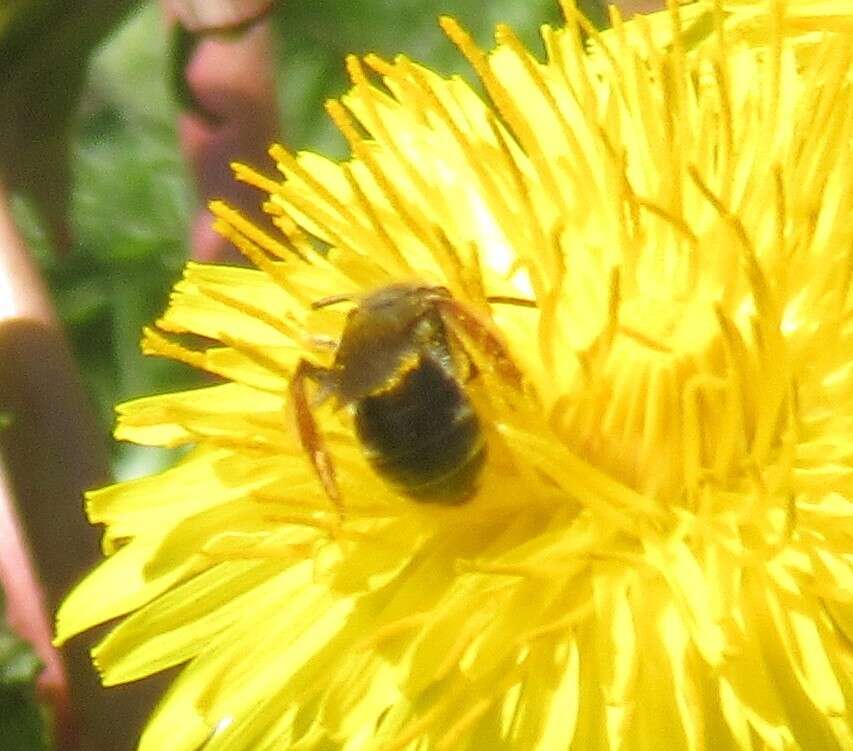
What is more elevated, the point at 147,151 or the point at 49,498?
the point at 147,151

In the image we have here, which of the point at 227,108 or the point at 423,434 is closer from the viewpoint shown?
the point at 423,434

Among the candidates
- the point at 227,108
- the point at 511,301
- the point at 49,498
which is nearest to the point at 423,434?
the point at 511,301

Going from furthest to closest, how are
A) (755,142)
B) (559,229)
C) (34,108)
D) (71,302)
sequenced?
(71,302)
(34,108)
(755,142)
(559,229)

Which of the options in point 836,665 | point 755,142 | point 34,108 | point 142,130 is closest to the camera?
point 836,665

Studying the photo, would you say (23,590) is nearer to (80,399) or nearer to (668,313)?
(80,399)

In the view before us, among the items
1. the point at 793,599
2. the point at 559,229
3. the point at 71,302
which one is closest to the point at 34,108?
the point at 71,302

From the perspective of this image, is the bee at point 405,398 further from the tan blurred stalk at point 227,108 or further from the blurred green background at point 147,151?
the blurred green background at point 147,151

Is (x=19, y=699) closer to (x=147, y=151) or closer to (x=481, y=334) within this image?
(x=481, y=334)
